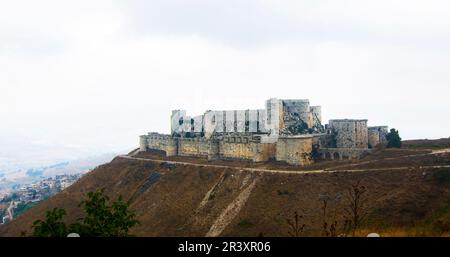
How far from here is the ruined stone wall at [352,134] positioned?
71438mm

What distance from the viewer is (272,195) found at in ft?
187

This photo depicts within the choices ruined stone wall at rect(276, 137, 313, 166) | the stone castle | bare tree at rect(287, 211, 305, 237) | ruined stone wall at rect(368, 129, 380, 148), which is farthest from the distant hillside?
ruined stone wall at rect(368, 129, 380, 148)

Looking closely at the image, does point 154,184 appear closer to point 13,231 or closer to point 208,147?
point 208,147

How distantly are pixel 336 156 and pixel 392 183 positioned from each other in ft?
60.7

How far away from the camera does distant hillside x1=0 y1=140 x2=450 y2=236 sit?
153 ft

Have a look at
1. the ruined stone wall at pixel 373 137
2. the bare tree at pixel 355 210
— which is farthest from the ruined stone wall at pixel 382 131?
the bare tree at pixel 355 210

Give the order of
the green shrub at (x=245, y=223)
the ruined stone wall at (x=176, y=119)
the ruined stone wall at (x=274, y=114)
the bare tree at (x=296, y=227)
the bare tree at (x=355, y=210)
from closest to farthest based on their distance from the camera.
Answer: the bare tree at (x=296, y=227), the bare tree at (x=355, y=210), the green shrub at (x=245, y=223), the ruined stone wall at (x=274, y=114), the ruined stone wall at (x=176, y=119)

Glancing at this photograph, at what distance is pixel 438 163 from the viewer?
177ft

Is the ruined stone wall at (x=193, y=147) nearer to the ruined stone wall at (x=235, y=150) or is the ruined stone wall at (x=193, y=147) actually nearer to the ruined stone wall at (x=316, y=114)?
the ruined stone wall at (x=235, y=150)

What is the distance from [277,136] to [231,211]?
19.7 metres

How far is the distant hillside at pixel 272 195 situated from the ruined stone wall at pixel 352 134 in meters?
6.46

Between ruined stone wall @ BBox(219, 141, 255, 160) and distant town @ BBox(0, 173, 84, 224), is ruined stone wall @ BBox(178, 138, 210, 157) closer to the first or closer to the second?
ruined stone wall @ BBox(219, 141, 255, 160)
